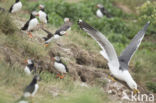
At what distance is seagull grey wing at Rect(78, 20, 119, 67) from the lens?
32.9ft

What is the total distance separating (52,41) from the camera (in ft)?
37.7

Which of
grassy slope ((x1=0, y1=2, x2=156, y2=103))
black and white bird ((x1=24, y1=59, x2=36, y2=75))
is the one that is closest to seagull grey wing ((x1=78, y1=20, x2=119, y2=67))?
grassy slope ((x1=0, y1=2, x2=156, y2=103))

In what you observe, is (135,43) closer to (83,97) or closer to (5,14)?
(5,14)

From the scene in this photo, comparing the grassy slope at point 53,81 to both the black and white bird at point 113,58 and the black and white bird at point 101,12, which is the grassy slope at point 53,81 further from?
the black and white bird at point 101,12

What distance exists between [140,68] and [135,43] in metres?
1.48

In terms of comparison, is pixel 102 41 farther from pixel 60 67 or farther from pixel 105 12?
pixel 105 12

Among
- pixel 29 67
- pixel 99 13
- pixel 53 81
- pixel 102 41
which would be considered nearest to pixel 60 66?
pixel 53 81

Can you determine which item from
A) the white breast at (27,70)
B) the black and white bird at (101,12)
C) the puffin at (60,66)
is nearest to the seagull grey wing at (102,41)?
the puffin at (60,66)

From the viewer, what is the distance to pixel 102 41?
10.1 metres

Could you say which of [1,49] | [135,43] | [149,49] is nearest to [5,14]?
[1,49]

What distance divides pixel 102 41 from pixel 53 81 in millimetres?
1562

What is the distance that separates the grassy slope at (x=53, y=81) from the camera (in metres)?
8.19

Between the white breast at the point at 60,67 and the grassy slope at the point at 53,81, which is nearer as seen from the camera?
the grassy slope at the point at 53,81

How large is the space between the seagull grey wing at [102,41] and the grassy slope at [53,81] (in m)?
0.93
